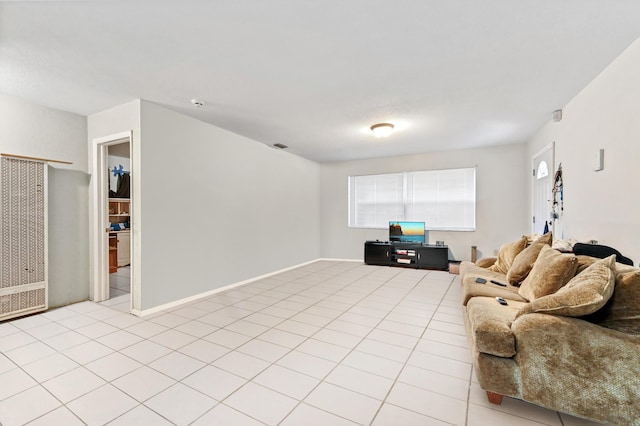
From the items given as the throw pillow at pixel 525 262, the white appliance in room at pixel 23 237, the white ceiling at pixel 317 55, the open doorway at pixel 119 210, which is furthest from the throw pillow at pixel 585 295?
the open doorway at pixel 119 210

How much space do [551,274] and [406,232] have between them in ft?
13.4

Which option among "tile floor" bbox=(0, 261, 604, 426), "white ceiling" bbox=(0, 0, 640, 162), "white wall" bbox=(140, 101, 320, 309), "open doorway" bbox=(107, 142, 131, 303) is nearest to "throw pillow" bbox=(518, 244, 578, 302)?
"tile floor" bbox=(0, 261, 604, 426)

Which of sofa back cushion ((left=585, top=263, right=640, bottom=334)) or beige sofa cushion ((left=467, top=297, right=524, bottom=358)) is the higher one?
sofa back cushion ((left=585, top=263, right=640, bottom=334))

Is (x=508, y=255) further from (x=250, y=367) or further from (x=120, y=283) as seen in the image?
(x=120, y=283)

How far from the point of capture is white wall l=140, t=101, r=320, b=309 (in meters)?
3.40

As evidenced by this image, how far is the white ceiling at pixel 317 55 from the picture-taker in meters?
1.83

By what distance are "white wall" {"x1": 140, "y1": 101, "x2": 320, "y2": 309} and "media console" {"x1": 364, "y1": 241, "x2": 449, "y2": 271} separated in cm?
185

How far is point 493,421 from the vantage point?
1634mm

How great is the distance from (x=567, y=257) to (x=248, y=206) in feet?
13.7

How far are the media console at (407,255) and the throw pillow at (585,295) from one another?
3.98 m

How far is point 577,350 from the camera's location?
4.97 feet

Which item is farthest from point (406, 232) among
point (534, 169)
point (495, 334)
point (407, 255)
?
point (495, 334)

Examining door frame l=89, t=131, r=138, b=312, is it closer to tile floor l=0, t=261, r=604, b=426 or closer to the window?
tile floor l=0, t=261, r=604, b=426

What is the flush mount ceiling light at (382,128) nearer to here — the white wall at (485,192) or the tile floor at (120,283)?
the white wall at (485,192)
